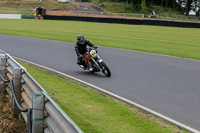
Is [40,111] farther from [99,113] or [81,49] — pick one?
[81,49]

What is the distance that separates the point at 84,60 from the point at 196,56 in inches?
288

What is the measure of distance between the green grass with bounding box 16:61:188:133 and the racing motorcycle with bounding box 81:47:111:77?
1.80 metres

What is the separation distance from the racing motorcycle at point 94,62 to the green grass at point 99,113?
180cm

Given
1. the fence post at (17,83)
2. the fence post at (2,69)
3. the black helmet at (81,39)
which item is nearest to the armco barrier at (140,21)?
the black helmet at (81,39)

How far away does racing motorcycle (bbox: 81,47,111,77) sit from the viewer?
12203mm

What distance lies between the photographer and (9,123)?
21.4ft

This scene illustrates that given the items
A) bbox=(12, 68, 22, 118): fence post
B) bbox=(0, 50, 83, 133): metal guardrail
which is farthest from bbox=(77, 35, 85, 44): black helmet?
bbox=(12, 68, 22, 118): fence post

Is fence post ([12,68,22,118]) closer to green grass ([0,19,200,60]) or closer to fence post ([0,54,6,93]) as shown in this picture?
fence post ([0,54,6,93])

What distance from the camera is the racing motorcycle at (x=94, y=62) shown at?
40.0ft

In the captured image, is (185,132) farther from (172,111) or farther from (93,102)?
(93,102)

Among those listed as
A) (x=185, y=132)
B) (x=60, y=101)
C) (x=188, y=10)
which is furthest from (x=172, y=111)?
(x=188, y=10)

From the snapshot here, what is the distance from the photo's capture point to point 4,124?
6473 millimetres

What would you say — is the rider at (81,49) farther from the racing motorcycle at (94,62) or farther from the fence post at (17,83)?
the fence post at (17,83)

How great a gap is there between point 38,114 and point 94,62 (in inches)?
299
